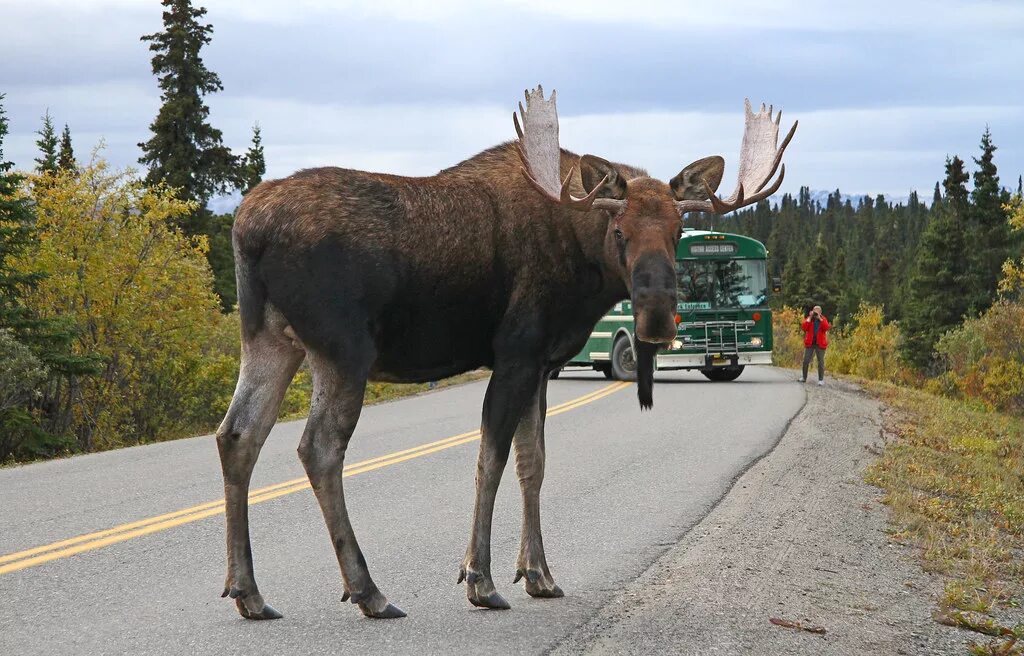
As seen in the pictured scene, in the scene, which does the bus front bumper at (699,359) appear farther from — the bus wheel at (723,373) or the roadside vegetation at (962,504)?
the roadside vegetation at (962,504)

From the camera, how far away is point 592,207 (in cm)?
552

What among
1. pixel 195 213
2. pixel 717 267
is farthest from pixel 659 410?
pixel 195 213

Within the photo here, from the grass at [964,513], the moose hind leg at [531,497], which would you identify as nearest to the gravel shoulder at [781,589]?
the grass at [964,513]

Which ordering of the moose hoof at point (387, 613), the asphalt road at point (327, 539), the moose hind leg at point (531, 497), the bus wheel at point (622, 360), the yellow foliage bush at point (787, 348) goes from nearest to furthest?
the asphalt road at point (327, 539) → the moose hoof at point (387, 613) → the moose hind leg at point (531, 497) → the bus wheel at point (622, 360) → the yellow foliage bush at point (787, 348)

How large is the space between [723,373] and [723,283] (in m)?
2.28

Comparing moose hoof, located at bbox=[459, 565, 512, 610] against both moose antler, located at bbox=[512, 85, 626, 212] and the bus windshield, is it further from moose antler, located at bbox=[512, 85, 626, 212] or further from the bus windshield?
the bus windshield

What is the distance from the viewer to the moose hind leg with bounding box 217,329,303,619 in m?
5.29

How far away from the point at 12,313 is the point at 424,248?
17441mm

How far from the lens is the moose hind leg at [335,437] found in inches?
208

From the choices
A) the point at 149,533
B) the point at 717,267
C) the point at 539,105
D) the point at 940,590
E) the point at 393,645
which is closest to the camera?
the point at 393,645

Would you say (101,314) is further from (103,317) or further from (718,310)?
(718,310)

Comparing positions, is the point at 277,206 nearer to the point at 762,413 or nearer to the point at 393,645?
the point at 393,645

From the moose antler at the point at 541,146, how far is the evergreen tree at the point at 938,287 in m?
62.4

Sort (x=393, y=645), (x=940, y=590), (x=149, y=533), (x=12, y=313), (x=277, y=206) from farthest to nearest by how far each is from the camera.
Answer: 1. (x=12, y=313)
2. (x=149, y=533)
3. (x=940, y=590)
4. (x=277, y=206)
5. (x=393, y=645)
